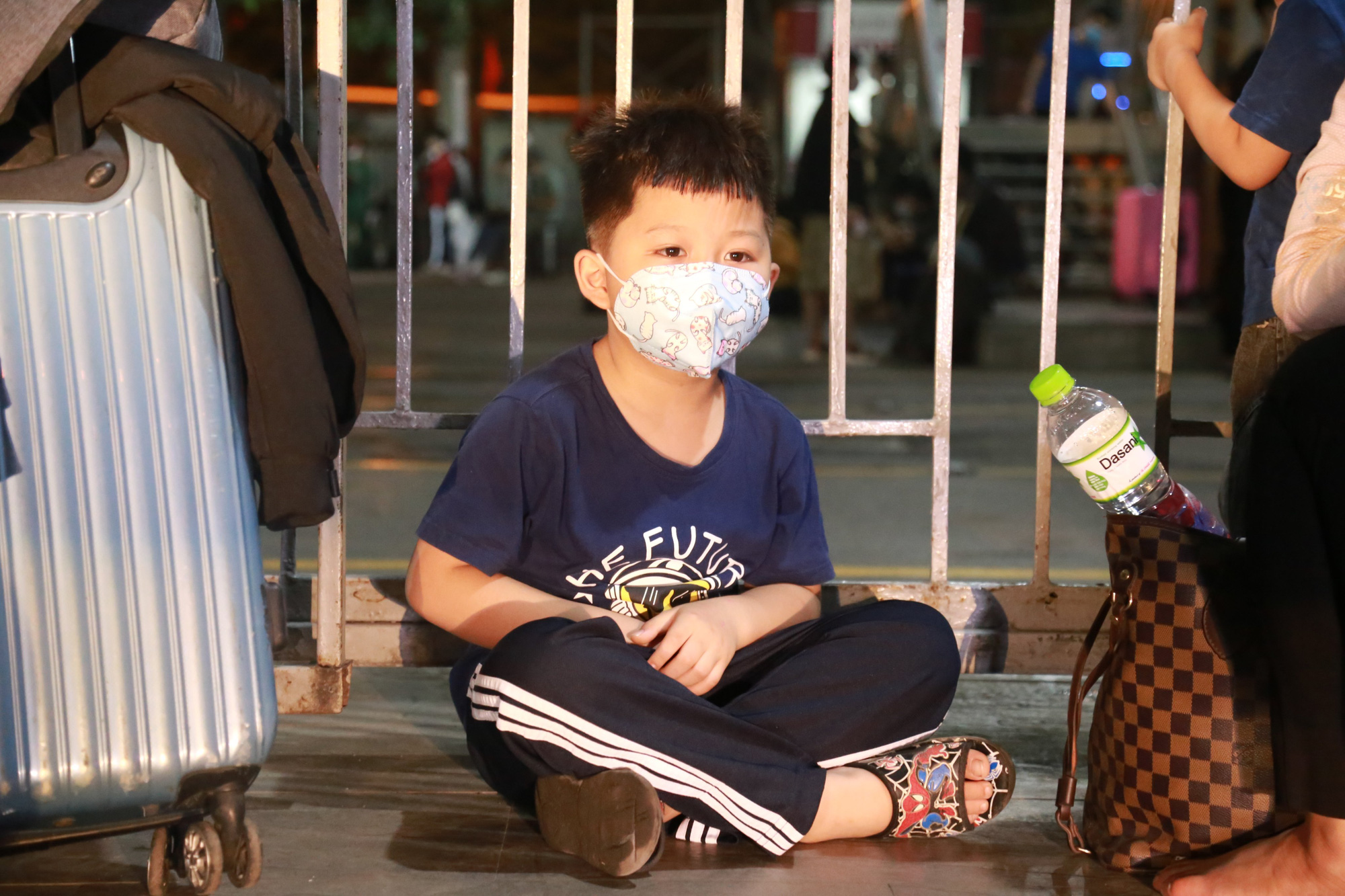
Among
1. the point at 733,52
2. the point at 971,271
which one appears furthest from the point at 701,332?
the point at 971,271

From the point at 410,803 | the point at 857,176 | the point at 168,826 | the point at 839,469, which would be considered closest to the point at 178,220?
the point at 168,826

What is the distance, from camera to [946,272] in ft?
7.96

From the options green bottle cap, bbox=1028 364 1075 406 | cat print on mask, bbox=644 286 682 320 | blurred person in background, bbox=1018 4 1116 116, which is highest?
blurred person in background, bbox=1018 4 1116 116

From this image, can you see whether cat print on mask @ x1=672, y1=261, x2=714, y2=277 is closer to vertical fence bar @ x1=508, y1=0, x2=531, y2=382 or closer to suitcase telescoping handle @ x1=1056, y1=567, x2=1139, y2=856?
vertical fence bar @ x1=508, y1=0, x2=531, y2=382

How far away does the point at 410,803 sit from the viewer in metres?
2.12

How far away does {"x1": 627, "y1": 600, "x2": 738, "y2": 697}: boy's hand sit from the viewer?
1927 millimetres

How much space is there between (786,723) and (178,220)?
102 centimetres

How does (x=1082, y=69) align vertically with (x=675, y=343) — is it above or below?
above

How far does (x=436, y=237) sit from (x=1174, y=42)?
682 inches

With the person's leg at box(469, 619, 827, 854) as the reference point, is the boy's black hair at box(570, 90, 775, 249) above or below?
above

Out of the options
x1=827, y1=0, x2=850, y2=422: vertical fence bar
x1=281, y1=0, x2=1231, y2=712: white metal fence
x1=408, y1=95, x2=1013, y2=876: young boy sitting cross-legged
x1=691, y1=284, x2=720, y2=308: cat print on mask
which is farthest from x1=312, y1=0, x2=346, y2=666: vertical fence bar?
x1=827, y1=0, x2=850, y2=422: vertical fence bar

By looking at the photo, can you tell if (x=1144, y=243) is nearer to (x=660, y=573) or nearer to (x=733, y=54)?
(x=733, y=54)

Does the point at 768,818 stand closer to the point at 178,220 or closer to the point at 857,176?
the point at 178,220

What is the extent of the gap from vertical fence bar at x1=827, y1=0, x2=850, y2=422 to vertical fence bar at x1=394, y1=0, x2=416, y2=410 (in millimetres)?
700
